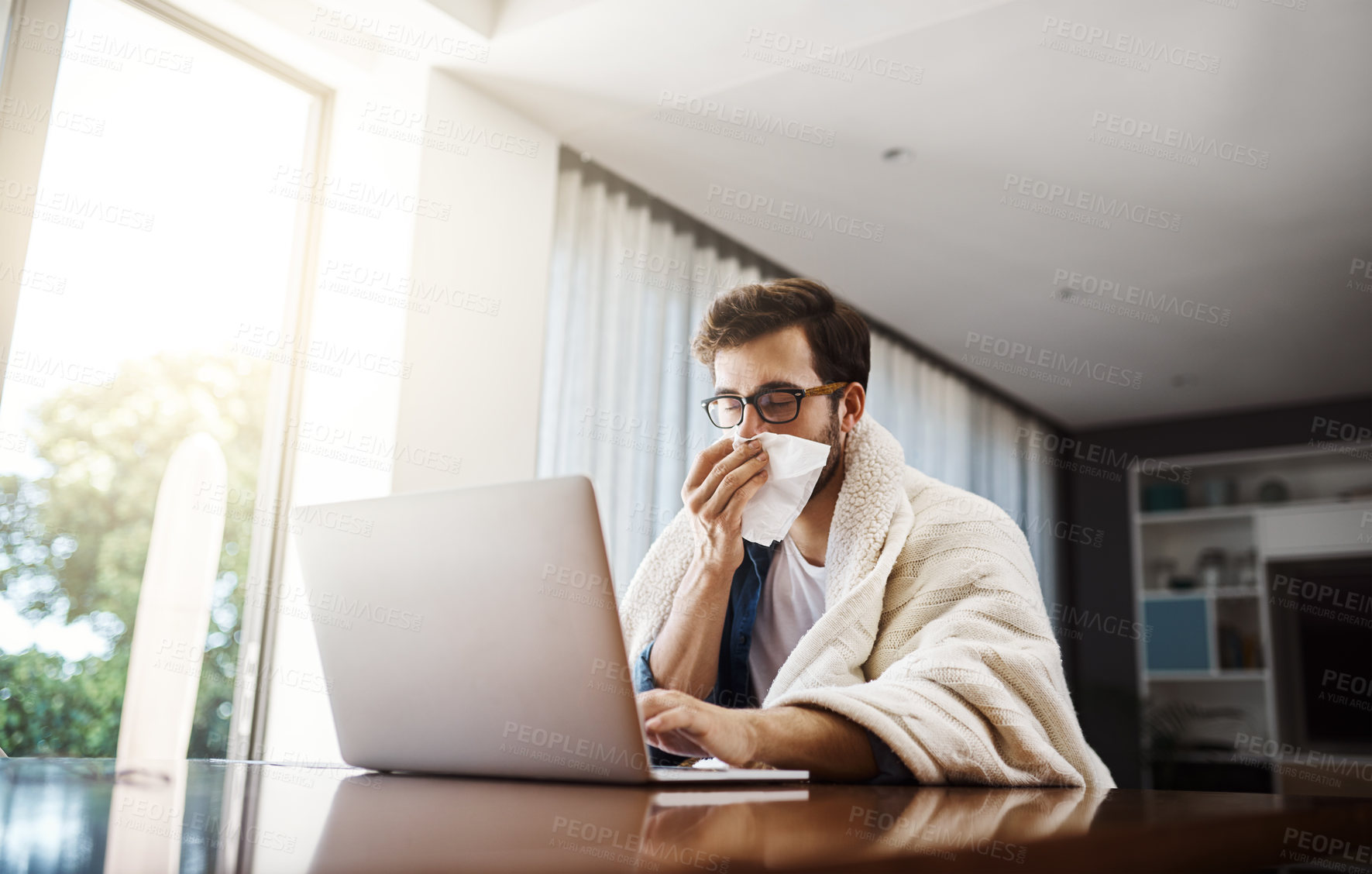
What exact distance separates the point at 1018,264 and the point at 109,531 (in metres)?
3.18

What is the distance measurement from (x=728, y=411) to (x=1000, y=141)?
1894mm

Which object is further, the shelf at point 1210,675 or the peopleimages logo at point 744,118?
the shelf at point 1210,675

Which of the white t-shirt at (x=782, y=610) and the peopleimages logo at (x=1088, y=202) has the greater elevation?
the peopleimages logo at (x=1088, y=202)

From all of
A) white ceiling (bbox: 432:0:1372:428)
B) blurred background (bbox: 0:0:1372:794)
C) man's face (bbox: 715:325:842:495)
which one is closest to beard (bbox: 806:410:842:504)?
man's face (bbox: 715:325:842:495)

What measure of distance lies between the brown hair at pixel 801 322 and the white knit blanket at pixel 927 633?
0.35ft

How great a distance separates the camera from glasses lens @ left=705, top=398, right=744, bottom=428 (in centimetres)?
164

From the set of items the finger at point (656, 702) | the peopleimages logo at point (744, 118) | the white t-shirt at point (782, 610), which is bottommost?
the finger at point (656, 702)

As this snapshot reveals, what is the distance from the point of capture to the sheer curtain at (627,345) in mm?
3145

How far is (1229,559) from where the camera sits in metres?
5.57

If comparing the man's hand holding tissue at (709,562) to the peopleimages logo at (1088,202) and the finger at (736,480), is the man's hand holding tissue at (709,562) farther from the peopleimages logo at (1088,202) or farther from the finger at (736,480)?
the peopleimages logo at (1088,202)

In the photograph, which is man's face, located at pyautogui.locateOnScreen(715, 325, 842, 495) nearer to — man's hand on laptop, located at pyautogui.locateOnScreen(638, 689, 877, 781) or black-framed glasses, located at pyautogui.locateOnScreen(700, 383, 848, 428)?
black-framed glasses, located at pyautogui.locateOnScreen(700, 383, 848, 428)

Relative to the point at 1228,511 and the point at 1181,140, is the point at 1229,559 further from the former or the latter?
the point at 1181,140

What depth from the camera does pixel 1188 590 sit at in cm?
557

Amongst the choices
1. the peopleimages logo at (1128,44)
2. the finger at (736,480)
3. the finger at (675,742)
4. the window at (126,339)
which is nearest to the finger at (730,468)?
the finger at (736,480)
